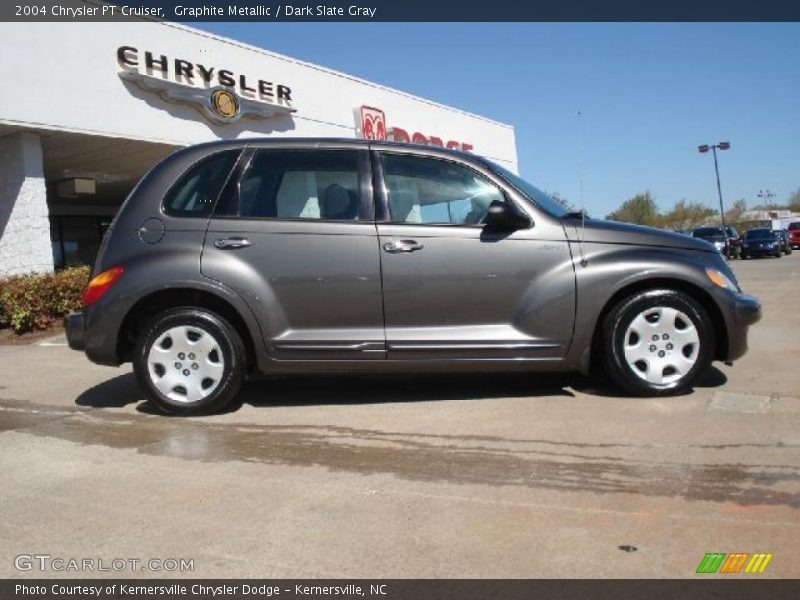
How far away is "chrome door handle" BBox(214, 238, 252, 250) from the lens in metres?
4.64

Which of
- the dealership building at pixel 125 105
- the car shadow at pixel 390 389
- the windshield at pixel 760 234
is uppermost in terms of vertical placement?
the dealership building at pixel 125 105

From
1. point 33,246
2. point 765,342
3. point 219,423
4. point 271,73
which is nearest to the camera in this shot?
point 219,423

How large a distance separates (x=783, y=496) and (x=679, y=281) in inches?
76.3

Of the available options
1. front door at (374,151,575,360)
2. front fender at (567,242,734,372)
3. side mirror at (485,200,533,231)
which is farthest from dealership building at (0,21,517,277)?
front fender at (567,242,734,372)

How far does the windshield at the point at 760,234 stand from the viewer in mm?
32059

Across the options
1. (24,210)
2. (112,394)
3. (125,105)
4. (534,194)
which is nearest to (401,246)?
(534,194)

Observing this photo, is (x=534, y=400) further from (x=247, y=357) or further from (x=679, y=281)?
(x=247, y=357)

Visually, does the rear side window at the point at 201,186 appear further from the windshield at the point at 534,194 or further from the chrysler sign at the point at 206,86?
the chrysler sign at the point at 206,86

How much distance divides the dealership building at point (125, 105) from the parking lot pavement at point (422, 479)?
25.2 feet

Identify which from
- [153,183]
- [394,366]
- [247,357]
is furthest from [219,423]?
[153,183]

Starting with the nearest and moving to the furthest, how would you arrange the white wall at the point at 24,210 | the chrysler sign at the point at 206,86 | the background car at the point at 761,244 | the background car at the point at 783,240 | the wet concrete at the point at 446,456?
the wet concrete at the point at 446,456
the white wall at the point at 24,210
the chrysler sign at the point at 206,86
the background car at the point at 761,244
the background car at the point at 783,240

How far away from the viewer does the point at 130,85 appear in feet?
42.0

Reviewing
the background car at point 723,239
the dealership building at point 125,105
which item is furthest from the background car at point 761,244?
the dealership building at point 125,105

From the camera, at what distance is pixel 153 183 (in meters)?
4.82
